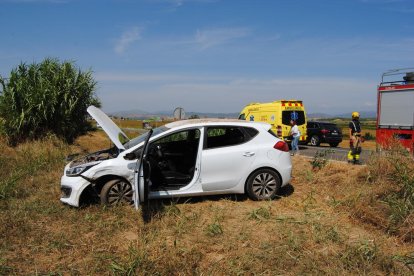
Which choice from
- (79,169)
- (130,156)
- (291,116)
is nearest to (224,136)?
(130,156)

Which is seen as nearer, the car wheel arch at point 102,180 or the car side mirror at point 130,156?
the car side mirror at point 130,156

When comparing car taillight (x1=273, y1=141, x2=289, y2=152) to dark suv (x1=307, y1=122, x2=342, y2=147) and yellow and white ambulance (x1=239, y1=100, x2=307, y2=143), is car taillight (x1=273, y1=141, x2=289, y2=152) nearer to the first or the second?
yellow and white ambulance (x1=239, y1=100, x2=307, y2=143)

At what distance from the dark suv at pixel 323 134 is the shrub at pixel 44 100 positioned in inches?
549

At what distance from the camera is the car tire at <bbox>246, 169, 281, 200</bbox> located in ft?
23.4

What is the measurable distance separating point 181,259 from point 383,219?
326 centimetres

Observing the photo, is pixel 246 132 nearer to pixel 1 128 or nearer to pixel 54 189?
pixel 54 189

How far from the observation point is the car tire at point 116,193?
657 cm

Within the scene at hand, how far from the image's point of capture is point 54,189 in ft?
26.6

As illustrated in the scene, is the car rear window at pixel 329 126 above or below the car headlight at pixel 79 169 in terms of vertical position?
above

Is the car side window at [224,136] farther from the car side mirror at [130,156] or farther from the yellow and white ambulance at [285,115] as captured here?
the yellow and white ambulance at [285,115]

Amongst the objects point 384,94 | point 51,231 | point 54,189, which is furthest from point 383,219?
point 384,94

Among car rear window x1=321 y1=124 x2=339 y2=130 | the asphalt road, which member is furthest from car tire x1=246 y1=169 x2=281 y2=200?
car rear window x1=321 y1=124 x2=339 y2=130

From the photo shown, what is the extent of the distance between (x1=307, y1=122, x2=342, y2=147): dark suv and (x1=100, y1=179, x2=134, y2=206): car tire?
1859cm

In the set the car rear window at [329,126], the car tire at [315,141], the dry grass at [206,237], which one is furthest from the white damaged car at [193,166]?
the car rear window at [329,126]
